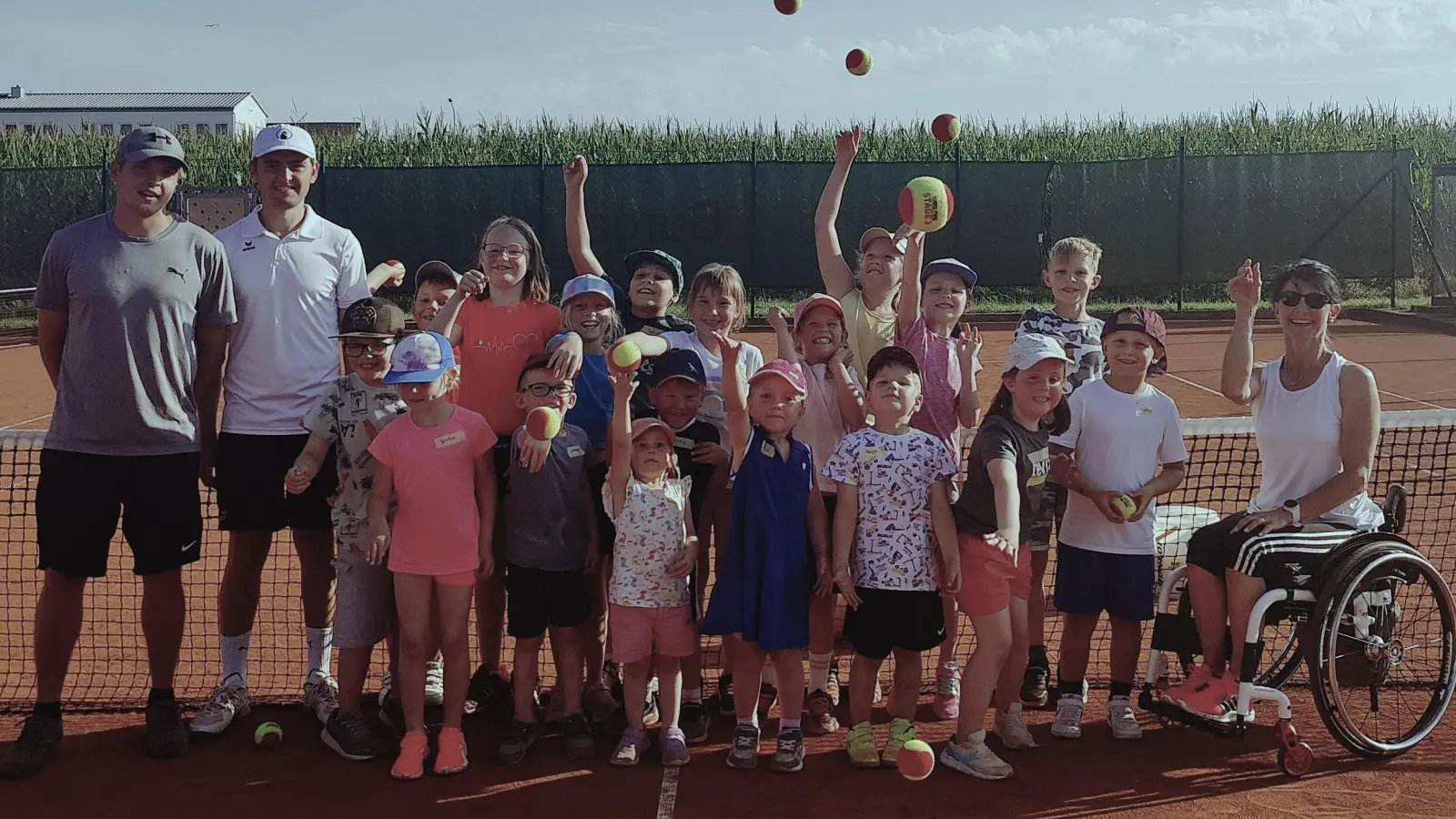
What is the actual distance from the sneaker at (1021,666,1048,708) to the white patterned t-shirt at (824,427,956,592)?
0.92 meters

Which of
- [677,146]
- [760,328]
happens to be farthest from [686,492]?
[677,146]

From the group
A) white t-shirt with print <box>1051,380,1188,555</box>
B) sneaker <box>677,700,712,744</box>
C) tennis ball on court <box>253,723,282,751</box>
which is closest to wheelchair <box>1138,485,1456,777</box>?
white t-shirt with print <box>1051,380,1188,555</box>

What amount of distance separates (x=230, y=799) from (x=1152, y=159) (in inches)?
743

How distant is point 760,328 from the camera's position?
60.8ft

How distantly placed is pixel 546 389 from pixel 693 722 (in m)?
1.23

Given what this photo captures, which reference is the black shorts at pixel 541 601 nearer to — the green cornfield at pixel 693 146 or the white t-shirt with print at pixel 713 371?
the white t-shirt with print at pixel 713 371

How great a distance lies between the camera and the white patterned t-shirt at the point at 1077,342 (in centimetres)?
463

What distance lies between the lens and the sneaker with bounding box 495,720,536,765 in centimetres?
410

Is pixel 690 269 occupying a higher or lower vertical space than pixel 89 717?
higher

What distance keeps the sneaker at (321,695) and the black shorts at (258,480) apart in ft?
1.91

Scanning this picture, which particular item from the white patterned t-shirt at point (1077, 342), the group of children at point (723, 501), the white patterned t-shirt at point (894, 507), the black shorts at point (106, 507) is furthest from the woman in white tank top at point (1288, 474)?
the black shorts at point (106, 507)

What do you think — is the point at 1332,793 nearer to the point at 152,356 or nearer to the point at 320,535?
Answer: the point at 320,535

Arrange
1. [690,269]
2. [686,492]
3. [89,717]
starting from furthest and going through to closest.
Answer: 1. [690,269]
2. [89,717]
3. [686,492]

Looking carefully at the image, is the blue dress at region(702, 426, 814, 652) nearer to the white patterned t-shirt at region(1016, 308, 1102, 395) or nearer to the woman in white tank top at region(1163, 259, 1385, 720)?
the white patterned t-shirt at region(1016, 308, 1102, 395)
